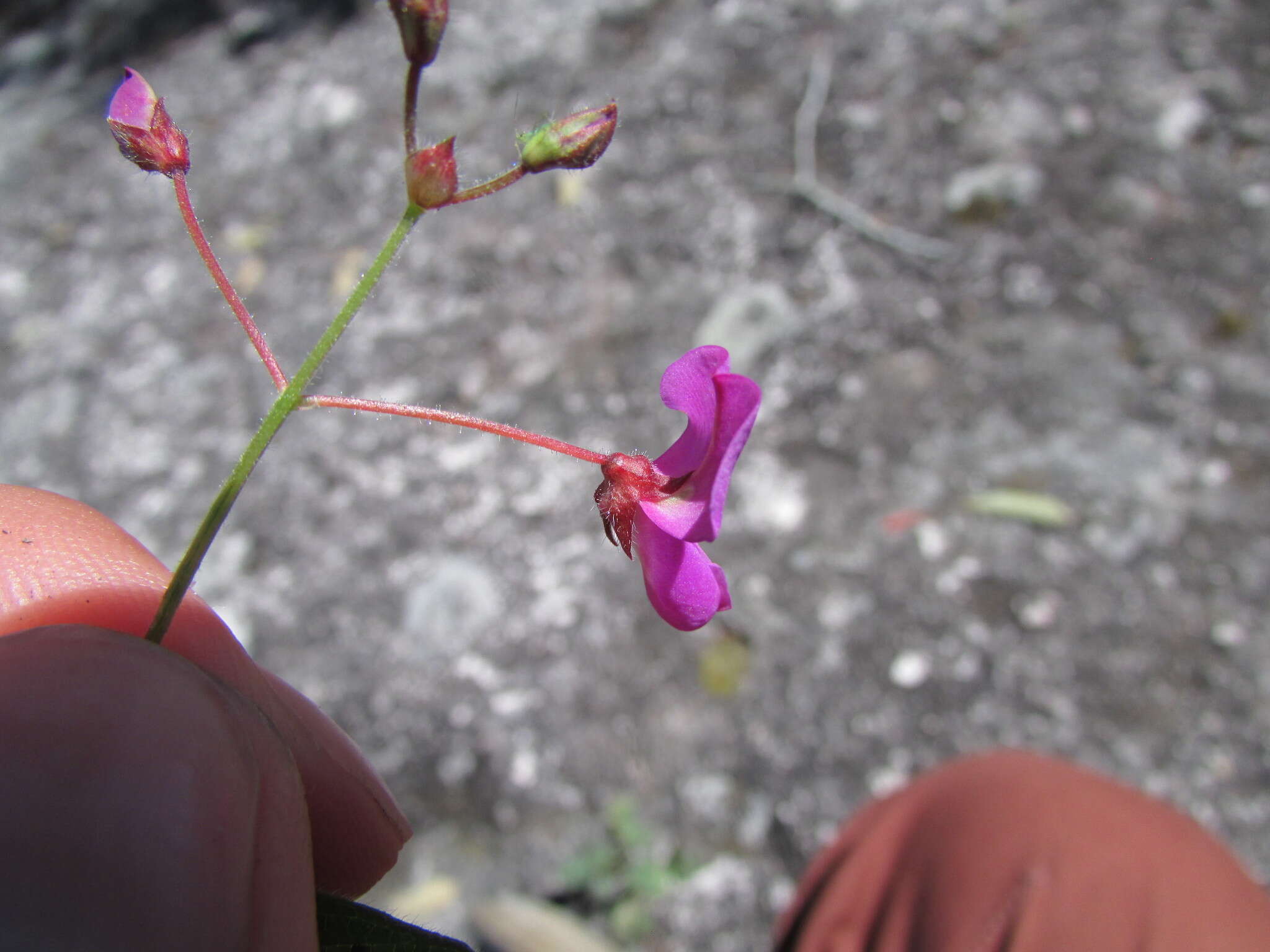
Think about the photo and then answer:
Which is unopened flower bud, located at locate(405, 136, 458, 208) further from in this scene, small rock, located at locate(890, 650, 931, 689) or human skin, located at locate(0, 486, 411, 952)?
small rock, located at locate(890, 650, 931, 689)

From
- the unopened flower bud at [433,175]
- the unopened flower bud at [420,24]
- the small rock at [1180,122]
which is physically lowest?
the small rock at [1180,122]

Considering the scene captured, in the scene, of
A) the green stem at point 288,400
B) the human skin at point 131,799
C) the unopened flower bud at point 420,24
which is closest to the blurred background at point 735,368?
the human skin at point 131,799

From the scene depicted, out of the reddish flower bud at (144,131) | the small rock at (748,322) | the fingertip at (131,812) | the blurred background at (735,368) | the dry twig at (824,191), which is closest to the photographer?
the fingertip at (131,812)

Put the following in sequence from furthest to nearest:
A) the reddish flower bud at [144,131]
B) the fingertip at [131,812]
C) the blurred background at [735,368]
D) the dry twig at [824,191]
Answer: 1. the dry twig at [824,191]
2. the blurred background at [735,368]
3. the reddish flower bud at [144,131]
4. the fingertip at [131,812]

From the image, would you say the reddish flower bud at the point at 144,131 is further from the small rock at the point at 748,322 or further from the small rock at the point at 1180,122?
the small rock at the point at 1180,122

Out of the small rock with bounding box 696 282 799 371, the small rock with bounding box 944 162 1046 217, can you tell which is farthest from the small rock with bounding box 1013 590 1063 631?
the small rock with bounding box 944 162 1046 217

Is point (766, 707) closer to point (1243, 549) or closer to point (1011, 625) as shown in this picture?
point (1011, 625)

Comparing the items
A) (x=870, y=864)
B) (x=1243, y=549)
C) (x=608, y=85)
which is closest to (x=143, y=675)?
(x=870, y=864)
